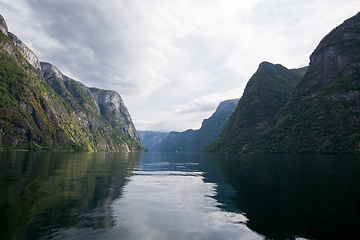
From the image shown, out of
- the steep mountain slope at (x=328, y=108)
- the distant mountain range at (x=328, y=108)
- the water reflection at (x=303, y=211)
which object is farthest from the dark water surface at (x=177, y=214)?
the distant mountain range at (x=328, y=108)

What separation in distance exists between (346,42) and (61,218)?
250 meters

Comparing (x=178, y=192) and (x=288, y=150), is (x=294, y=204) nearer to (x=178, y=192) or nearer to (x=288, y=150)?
(x=178, y=192)

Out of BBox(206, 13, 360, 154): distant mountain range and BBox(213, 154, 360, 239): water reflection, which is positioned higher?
BBox(206, 13, 360, 154): distant mountain range

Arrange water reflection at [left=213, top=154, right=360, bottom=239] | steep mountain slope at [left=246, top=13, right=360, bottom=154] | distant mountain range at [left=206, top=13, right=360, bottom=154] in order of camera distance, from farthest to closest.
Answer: steep mountain slope at [left=246, top=13, right=360, bottom=154] < distant mountain range at [left=206, top=13, right=360, bottom=154] < water reflection at [left=213, top=154, right=360, bottom=239]

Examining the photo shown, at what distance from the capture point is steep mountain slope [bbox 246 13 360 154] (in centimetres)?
12081

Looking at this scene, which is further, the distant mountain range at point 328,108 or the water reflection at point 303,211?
the distant mountain range at point 328,108

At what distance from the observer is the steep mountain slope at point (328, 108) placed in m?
121

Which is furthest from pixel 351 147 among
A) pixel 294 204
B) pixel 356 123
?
pixel 294 204

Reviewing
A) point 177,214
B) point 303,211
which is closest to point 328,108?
point 303,211

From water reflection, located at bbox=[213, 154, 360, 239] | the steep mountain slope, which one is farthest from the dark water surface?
the steep mountain slope

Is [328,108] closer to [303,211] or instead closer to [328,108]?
[328,108]

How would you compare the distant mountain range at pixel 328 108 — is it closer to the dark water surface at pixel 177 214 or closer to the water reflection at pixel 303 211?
the water reflection at pixel 303 211

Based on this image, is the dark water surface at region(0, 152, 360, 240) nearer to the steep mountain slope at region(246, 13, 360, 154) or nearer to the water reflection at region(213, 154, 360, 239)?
the water reflection at region(213, 154, 360, 239)

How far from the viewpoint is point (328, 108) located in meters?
142
